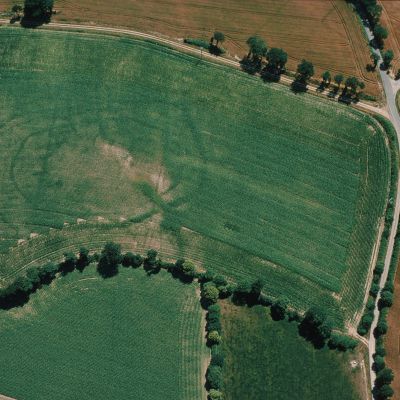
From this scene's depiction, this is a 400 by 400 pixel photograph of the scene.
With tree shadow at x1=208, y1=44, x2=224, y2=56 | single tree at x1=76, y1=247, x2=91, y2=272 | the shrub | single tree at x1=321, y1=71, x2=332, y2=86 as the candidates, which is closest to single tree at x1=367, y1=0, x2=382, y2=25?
single tree at x1=321, y1=71, x2=332, y2=86

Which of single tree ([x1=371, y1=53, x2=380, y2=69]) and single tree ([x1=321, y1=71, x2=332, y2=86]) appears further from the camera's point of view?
single tree ([x1=371, y1=53, x2=380, y2=69])

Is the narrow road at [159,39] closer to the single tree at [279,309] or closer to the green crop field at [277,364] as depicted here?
the single tree at [279,309]

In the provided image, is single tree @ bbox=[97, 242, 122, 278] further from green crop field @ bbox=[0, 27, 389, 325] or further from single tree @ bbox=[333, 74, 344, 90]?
single tree @ bbox=[333, 74, 344, 90]

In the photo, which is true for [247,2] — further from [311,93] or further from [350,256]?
[350,256]

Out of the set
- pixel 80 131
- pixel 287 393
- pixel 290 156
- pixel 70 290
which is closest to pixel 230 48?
pixel 290 156

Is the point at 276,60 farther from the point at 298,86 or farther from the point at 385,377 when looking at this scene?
the point at 385,377

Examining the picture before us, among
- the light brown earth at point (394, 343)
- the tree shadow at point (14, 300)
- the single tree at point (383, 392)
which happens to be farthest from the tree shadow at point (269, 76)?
the tree shadow at point (14, 300)
